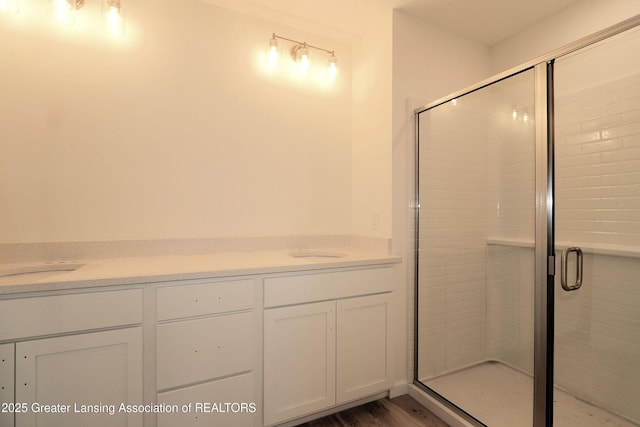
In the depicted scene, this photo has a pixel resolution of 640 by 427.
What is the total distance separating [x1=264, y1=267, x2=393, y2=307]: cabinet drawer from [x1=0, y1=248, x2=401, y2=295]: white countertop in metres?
0.05

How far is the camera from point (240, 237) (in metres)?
2.02

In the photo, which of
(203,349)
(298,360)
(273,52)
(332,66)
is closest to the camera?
(203,349)

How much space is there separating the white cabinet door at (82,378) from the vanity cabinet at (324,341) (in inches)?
22.6

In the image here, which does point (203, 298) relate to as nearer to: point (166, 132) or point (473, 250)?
point (166, 132)

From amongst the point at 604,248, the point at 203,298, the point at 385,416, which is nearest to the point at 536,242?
the point at 604,248

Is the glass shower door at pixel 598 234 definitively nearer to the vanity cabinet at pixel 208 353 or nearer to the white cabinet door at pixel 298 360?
the white cabinet door at pixel 298 360

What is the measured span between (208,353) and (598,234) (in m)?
2.14

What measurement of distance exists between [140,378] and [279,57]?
204 cm

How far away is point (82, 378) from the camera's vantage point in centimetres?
120

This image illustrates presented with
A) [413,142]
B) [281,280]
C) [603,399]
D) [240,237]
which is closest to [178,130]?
[240,237]

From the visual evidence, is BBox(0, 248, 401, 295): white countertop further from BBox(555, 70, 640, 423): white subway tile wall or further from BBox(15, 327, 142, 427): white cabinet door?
BBox(555, 70, 640, 423): white subway tile wall

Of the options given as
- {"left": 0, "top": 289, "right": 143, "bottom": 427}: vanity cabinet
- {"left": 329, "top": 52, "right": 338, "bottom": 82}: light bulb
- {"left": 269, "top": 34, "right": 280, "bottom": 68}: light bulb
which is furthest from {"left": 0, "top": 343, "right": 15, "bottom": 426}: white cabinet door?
{"left": 329, "top": 52, "right": 338, "bottom": 82}: light bulb

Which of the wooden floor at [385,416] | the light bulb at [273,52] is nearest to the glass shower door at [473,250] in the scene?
the wooden floor at [385,416]

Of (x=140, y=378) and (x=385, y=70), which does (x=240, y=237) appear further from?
(x=385, y=70)
